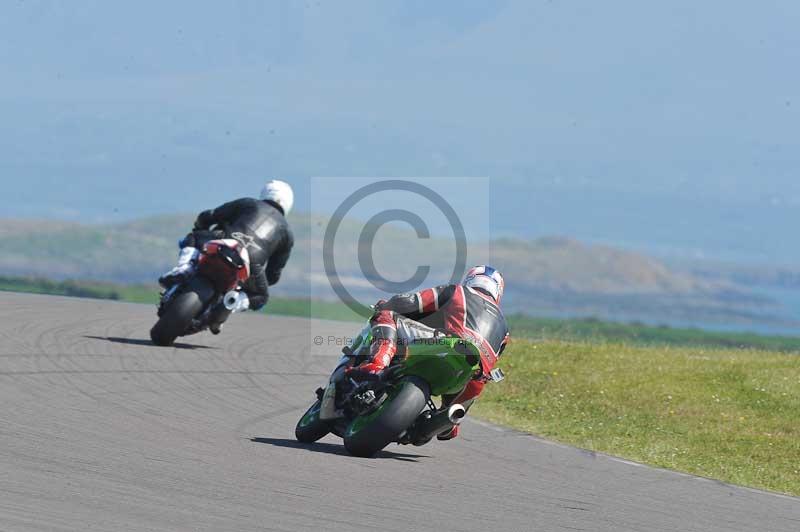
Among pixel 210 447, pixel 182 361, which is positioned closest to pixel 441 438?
pixel 210 447

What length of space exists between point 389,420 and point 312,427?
1.18m

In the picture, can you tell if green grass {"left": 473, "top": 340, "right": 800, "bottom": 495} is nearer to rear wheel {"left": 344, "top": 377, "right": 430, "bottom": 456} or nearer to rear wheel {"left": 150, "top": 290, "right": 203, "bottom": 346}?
rear wheel {"left": 344, "top": 377, "right": 430, "bottom": 456}

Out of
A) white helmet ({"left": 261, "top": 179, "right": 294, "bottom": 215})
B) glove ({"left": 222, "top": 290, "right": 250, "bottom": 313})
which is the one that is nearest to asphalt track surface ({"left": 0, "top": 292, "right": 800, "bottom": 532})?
glove ({"left": 222, "top": 290, "right": 250, "bottom": 313})

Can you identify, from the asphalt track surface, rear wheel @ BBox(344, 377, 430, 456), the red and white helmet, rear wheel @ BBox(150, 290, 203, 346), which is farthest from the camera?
rear wheel @ BBox(150, 290, 203, 346)

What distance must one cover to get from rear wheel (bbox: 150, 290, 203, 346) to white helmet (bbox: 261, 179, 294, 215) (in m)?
1.94

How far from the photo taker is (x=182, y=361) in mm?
16547

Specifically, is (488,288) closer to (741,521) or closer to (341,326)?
(741,521)

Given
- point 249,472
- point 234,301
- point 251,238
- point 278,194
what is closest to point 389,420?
point 249,472

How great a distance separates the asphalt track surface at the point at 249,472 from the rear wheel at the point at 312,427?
0.09m

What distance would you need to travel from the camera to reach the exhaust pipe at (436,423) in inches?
434

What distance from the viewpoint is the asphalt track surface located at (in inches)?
324

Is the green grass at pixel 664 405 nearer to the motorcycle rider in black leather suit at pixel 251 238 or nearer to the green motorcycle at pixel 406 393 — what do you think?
the green motorcycle at pixel 406 393

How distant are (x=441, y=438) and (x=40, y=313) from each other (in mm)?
10156

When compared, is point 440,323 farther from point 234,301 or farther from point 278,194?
point 278,194
